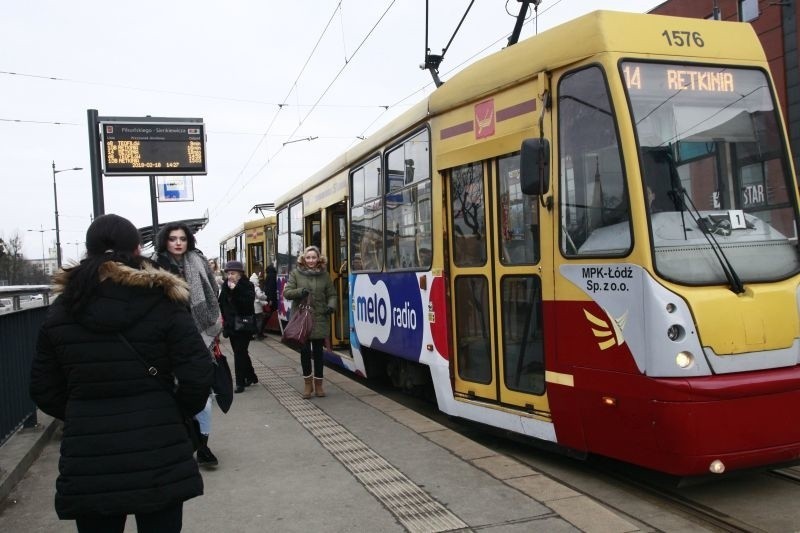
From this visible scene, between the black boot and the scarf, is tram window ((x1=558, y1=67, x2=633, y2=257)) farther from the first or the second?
the black boot

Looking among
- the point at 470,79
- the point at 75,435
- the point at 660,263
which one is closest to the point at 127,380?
the point at 75,435

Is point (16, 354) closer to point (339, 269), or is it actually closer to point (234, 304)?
point (234, 304)

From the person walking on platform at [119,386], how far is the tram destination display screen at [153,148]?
10063 millimetres

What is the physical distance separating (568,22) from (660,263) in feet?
5.97

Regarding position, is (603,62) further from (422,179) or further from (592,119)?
(422,179)

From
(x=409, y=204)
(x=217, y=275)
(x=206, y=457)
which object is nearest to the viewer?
(x=206, y=457)

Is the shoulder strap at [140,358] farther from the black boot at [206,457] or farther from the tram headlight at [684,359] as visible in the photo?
the tram headlight at [684,359]

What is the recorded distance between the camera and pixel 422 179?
6.67 m

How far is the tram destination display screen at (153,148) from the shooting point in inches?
468

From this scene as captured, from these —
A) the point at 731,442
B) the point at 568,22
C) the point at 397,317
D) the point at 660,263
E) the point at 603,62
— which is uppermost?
the point at 568,22

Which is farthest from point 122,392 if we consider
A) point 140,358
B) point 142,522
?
point 142,522

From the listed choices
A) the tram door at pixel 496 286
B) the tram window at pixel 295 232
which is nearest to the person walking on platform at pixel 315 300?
the tram door at pixel 496 286

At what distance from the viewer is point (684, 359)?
4.12 meters

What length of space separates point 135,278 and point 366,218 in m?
5.88
